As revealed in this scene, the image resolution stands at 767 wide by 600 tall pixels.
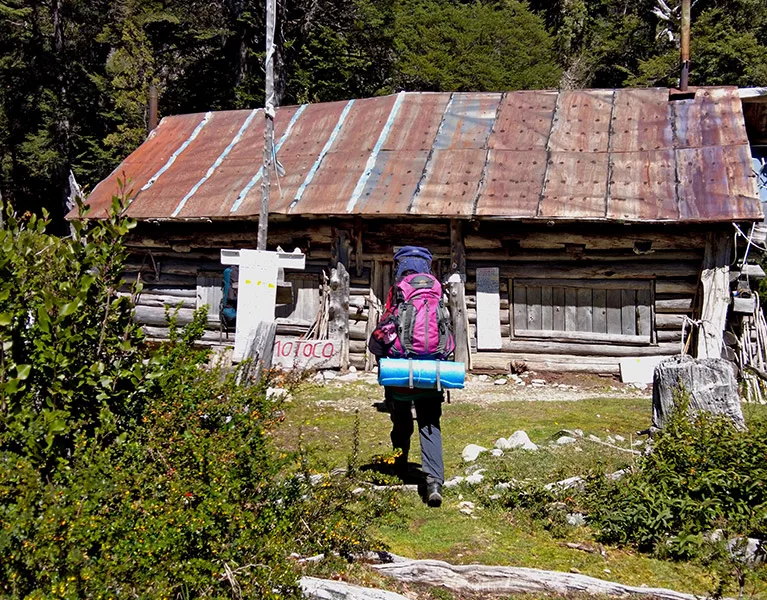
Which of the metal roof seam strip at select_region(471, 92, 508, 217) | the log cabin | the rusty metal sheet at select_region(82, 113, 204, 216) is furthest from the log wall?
the rusty metal sheet at select_region(82, 113, 204, 216)

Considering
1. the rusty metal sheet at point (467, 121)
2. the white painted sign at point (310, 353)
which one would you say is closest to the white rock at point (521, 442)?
the white painted sign at point (310, 353)

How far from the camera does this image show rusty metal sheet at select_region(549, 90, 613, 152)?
42.1ft

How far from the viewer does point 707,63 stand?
82.5 feet

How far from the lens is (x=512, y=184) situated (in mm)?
12188

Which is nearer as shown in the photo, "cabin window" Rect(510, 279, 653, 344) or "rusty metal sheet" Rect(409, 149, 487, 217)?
"rusty metal sheet" Rect(409, 149, 487, 217)

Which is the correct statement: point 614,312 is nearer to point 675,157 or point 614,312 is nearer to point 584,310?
point 584,310

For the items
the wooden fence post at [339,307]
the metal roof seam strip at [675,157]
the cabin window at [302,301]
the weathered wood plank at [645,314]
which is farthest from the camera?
the cabin window at [302,301]

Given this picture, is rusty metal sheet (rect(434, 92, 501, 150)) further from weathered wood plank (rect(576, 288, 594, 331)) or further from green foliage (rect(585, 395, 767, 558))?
green foliage (rect(585, 395, 767, 558))

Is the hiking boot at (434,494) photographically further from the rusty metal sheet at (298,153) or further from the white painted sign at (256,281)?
the rusty metal sheet at (298,153)

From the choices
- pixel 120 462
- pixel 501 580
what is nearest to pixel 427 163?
pixel 501 580

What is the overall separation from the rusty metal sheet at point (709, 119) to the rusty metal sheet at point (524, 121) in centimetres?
211

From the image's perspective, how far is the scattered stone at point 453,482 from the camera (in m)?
6.04

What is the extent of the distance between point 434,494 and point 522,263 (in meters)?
7.44

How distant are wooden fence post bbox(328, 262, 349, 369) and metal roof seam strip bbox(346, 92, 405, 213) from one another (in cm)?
114
